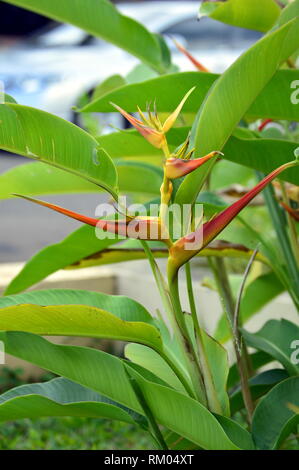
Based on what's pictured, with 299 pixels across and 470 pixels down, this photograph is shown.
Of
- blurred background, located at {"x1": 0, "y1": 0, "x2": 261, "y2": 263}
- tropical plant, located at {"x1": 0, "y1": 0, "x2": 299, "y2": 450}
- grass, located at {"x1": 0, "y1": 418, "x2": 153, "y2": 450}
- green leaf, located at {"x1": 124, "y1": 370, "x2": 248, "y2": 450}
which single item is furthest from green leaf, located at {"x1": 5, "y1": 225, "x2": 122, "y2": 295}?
blurred background, located at {"x1": 0, "y1": 0, "x2": 261, "y2": 263}

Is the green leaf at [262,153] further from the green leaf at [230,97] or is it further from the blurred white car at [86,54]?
the blurred white car at [86,54]

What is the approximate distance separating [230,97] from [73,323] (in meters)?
0.46

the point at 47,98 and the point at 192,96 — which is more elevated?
the point at 47,98

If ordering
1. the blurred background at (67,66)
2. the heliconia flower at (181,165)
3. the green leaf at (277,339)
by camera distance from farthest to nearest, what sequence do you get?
the blurred background at (67,66) < the green leaf at (277,339) < the heliconia flower at (181,165)

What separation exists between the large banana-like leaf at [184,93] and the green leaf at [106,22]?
0.32 metres

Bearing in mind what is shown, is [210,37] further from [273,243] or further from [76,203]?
[273,243]

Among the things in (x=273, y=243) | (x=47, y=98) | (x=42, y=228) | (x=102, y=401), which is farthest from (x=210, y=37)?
(x=102, y=401)

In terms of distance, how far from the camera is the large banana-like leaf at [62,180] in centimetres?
186

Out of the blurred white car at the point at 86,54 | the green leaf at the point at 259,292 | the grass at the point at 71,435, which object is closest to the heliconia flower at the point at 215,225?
the green leaf at the point at 259,292

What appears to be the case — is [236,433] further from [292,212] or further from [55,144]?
[55,144]

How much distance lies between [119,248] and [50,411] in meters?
0.55

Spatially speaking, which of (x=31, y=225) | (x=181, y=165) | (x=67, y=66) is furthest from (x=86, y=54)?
(x=181, y=165)

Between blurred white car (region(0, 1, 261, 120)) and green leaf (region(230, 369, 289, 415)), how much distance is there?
6479 mm

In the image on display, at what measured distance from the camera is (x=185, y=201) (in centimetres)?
139
